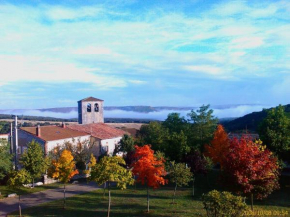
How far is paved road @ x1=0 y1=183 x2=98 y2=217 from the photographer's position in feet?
75.3

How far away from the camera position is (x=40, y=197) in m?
26.3

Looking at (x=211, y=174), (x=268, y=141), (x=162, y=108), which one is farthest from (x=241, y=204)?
(x=162, y=108)

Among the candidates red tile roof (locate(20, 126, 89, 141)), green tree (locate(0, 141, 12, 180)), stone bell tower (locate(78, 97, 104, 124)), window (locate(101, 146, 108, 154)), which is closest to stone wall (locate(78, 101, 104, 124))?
stone bell tower (locate(78, 97, 104, 124))

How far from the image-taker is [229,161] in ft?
59.1

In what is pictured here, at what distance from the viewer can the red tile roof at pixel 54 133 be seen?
4236 centimetres

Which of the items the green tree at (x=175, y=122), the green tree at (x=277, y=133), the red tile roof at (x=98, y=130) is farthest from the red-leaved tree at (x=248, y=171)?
the red tile roof at (x=98, y=130)

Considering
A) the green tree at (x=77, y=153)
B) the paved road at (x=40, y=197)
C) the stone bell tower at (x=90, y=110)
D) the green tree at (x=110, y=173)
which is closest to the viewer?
the green tree at (x=110, y=173)

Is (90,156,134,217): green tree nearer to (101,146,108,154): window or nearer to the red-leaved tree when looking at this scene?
the red-leaved tree

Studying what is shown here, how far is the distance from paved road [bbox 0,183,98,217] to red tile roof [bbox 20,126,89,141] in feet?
42.3

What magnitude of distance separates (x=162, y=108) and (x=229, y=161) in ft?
280

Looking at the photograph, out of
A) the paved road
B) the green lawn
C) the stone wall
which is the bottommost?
the paved road

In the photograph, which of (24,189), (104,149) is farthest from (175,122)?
(24,189)

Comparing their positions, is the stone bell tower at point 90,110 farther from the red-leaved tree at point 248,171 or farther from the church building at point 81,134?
the red-leaved tree at point 248,171

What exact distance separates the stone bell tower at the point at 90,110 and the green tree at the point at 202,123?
90.2ft
